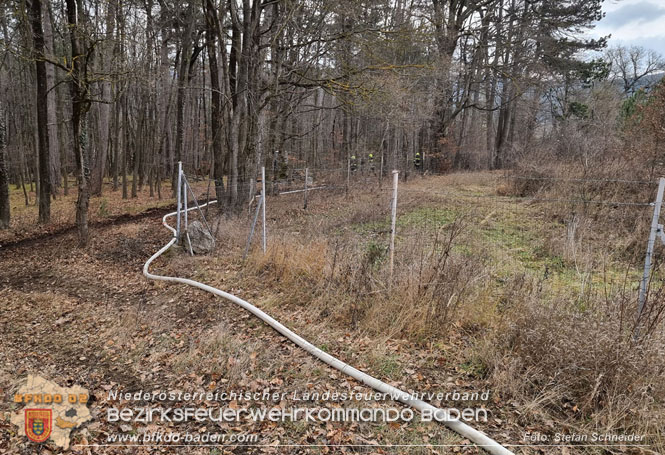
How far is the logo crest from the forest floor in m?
0.08

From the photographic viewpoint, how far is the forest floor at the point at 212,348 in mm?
2918

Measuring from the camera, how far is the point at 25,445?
299 cm

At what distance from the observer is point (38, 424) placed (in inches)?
126

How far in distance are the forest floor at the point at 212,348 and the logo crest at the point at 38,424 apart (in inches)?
3.3

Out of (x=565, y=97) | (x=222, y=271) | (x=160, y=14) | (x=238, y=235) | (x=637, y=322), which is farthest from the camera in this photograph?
(x=565, y=97)

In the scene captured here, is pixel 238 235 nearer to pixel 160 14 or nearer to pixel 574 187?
pixel 574 187

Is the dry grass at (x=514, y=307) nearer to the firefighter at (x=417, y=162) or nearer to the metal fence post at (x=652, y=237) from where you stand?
the metal fence post at (x=652, y=237)

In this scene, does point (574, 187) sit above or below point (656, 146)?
below

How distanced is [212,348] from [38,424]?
5.18 feet

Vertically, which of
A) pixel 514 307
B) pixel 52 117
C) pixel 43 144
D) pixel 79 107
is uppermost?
pixel 52 117

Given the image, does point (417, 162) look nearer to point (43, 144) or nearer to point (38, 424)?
point (43, 144)

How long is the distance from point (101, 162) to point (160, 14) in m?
6.60

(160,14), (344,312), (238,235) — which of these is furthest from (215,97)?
(344,312)

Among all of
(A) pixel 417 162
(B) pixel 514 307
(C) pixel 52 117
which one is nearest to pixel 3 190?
(C) pixel 52 117
